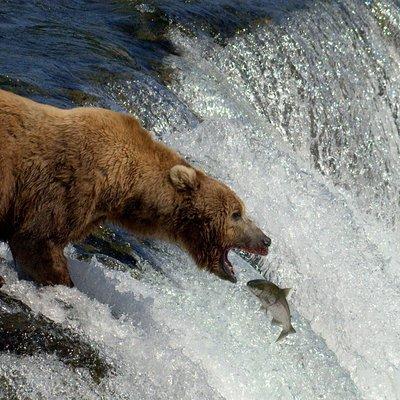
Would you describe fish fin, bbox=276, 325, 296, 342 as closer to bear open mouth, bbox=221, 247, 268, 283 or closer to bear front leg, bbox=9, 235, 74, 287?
bear open mouth, bbox=221, 247, 268, 283

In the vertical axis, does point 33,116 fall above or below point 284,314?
above

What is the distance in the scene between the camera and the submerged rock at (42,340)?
15.9 ft

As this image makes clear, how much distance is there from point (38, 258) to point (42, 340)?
86cm

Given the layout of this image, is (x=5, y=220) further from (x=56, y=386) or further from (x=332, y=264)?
(x=332, y=264)

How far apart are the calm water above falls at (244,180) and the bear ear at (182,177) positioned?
69cm

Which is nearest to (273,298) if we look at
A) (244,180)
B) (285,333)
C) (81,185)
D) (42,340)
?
(285,333)

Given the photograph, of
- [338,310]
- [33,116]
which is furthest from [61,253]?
[338,310]

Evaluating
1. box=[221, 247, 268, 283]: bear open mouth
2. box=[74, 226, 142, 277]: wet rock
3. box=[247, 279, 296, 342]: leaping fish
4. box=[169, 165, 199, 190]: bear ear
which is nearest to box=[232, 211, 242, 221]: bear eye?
box=[221, 247, 268, 283]: bear open mouth

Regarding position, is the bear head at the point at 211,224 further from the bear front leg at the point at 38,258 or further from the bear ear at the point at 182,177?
the bear front leg at the point at 38,258

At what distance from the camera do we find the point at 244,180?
8930 millimetres

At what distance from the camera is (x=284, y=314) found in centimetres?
706

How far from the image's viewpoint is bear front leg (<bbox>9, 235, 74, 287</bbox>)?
5.72m

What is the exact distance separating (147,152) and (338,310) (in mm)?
3040

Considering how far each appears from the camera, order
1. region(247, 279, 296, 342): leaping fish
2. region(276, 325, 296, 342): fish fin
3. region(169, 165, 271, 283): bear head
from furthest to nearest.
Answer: region(276, 325, 296, 342): fish fin < region(247, 279, 296, 342): leaping fish < region(169, 165, 271, 283): bear head
